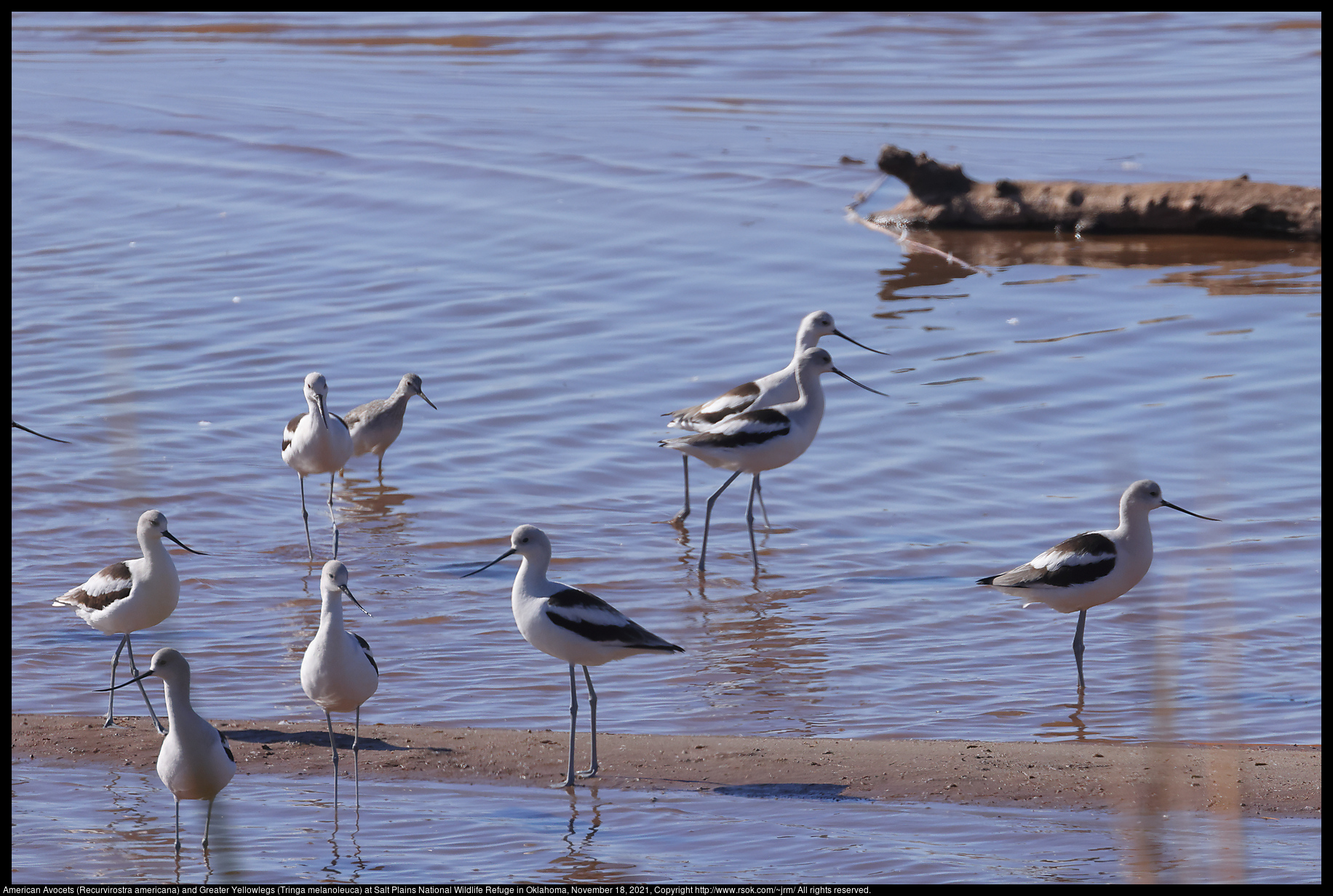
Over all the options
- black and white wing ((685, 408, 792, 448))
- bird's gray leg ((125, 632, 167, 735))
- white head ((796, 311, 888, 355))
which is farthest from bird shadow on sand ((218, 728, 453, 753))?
white head ((796, 311, 888, 355))

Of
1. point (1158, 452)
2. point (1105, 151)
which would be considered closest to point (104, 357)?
point (1158, 452)

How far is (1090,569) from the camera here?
772cm

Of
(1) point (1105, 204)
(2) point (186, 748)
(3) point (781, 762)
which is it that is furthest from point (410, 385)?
(1) point (1105, 204)

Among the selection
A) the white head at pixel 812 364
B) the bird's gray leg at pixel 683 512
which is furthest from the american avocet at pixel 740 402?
the white head at pixel 812 364

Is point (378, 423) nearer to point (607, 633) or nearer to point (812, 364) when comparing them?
point (812, 364)

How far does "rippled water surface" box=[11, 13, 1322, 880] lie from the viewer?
25.7 ft

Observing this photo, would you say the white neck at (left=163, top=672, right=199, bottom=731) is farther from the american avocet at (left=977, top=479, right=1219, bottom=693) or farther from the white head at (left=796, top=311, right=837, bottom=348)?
the white head at (left=796, top=311, right=837, bottom=348)

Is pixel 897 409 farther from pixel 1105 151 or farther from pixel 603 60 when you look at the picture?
pixel 603 60

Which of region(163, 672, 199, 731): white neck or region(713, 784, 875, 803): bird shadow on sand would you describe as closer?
region(163, 672, 199, 731): white neck

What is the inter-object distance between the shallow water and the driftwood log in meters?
11.8

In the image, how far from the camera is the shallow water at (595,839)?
18.2 ft

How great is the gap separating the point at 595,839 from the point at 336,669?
3.75 ft

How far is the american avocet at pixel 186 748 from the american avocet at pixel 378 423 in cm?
567

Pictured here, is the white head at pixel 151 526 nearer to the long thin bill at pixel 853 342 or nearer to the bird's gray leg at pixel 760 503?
the bird's gray leg at pixel 760 503
